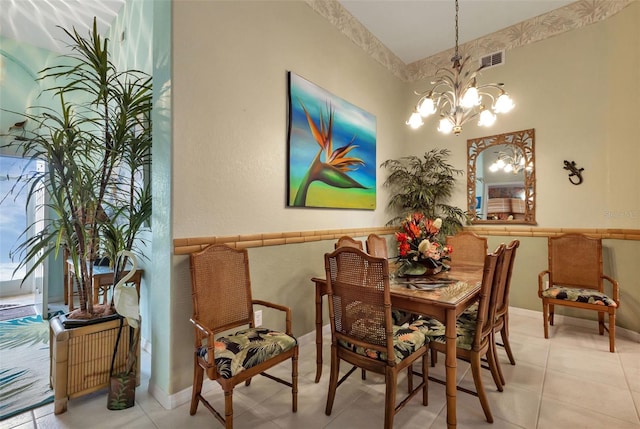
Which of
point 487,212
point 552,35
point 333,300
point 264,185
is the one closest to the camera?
point 333,300

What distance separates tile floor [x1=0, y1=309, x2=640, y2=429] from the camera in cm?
171

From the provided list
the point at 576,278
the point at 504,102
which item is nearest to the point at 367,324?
the point at 504,102

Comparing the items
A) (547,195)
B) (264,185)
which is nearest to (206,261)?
(264,185)

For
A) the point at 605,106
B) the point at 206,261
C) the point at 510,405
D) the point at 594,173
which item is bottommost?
the point at 510,405

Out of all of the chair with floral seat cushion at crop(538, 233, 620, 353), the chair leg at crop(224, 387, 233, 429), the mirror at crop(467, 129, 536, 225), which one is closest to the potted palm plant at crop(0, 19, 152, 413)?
the chair leg at crop(224, 387, 233, 429)

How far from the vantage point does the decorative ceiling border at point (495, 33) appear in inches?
120

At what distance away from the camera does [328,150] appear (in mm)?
2992

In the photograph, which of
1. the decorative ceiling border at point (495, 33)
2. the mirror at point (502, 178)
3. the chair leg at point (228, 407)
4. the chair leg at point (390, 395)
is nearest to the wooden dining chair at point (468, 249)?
the mirror at point (502, 178)

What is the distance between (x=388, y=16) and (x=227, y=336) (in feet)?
11.9

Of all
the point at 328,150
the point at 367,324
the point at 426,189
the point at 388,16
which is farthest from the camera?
the point at 426,189

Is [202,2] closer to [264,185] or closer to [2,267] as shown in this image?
[264,185]

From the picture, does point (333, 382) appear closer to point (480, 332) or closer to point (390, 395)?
point (390, 395)

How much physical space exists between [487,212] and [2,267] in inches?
270

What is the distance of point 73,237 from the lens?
1955 mm
